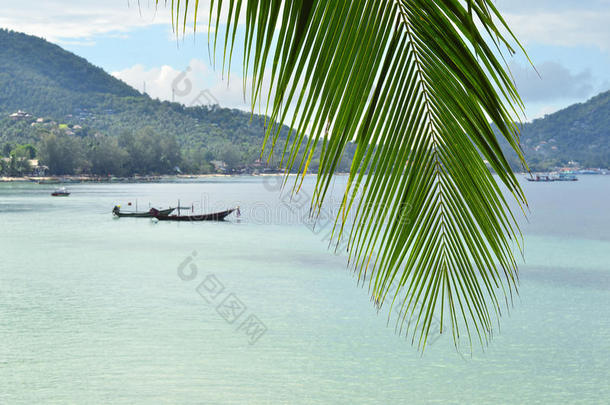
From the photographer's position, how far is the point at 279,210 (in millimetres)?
50250

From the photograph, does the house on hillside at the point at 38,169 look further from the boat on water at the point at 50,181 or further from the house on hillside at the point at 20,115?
the house on hillside at the point at 20,115

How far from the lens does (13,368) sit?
12984 mm

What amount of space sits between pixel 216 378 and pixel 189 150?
294 feet

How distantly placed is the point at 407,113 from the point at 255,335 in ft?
50.0

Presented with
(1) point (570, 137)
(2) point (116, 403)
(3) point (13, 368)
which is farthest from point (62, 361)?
(1) point (570, 137)

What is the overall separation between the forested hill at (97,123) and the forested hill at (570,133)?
110ft

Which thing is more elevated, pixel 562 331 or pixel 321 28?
pixel 321 28

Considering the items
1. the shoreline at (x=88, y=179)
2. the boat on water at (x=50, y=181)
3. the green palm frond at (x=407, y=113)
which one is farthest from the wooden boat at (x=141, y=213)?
the boat on water at (x=50, y=181)

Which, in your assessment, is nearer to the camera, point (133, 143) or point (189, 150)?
point (133, 143)

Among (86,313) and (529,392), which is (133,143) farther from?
(529,392)

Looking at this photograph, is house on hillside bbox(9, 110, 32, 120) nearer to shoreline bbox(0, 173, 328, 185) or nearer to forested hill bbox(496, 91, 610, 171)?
shoreline bbox(0, 173, 328, 185)

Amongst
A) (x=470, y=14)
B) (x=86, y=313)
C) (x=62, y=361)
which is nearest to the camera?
(x=470, y=14)

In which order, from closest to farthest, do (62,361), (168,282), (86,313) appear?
(62,361)
(86,313)
(168,282)

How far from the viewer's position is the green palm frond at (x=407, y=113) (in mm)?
566
